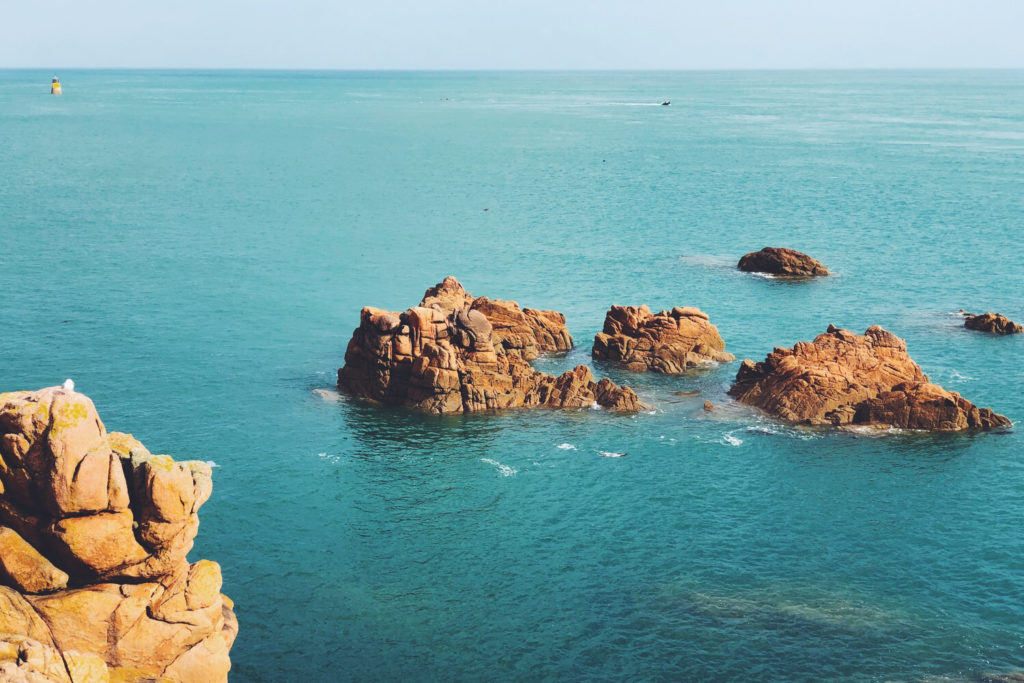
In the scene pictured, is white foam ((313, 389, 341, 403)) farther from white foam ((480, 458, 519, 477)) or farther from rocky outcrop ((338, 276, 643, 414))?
white foam ((480, 458, 519, 477))

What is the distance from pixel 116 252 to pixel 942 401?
407 ft

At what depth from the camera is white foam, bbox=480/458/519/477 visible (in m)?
87.1

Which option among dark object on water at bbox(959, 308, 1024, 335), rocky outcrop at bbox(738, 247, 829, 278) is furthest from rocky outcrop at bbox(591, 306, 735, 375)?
rocky outcrop at bbox(738, 247, 829, 278)

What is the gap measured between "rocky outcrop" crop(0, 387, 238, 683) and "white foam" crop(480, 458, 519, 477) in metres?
44.2

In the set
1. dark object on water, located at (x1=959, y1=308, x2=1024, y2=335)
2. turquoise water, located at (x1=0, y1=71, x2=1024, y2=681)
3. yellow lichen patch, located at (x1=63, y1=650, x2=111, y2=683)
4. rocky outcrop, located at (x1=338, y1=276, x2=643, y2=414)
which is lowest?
turquoise water, located at (x1=0, y1=71, x2=1024, y2=681)

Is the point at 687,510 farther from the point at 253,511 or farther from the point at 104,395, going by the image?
the point at 104,395

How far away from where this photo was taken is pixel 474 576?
232ft

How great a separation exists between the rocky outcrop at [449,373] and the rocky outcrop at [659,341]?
10.2 meters

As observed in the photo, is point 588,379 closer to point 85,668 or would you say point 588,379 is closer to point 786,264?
point 786,264

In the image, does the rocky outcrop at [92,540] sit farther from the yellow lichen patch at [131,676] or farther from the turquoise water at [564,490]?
the turquoise water at [564,490]

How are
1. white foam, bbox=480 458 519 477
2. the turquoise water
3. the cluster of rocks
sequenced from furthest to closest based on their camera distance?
1. the cluster of rocks
2. white foam, bbox=480 458 519 477
3. the turquoise water

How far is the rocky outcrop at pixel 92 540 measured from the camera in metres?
41.7

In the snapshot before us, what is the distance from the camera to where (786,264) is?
154 metres

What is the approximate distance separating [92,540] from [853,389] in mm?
73980
